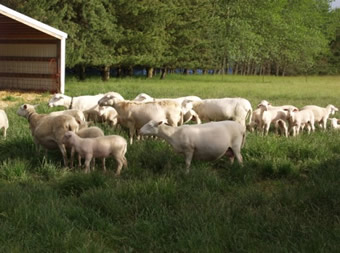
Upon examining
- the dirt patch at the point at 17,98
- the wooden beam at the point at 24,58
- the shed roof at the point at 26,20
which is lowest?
the dirt patch at the point at 17,98

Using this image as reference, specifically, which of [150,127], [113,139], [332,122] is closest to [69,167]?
[113,139]

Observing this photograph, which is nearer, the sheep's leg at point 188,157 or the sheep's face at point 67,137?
the sheep's face at point 67,137

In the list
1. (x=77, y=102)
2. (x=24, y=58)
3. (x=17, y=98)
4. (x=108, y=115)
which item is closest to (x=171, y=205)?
(x=108, y=115)

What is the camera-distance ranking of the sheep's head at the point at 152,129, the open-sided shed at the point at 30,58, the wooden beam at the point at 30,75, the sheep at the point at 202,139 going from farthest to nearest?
1. the wooden beam at the point at 30,75
2. the open-sided shed at the point at 30,58
3. the sheep's head at the point at 152,129
4. the sheep at the point at 202,139

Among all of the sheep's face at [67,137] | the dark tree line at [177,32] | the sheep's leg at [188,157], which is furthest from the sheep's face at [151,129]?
the dark tree line at [177,32]

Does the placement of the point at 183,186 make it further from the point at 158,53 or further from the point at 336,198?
the point at 158,53

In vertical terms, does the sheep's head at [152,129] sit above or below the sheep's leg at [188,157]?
above

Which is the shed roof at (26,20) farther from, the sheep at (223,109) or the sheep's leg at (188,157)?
the sheep's leg at (188,157)

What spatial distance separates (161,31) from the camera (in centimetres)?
3734

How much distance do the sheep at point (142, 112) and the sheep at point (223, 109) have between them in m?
1.33

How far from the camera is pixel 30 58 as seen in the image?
21.3 m

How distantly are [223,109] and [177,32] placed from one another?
3327 centimetres

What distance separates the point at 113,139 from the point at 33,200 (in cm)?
173

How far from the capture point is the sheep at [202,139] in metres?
6.62
